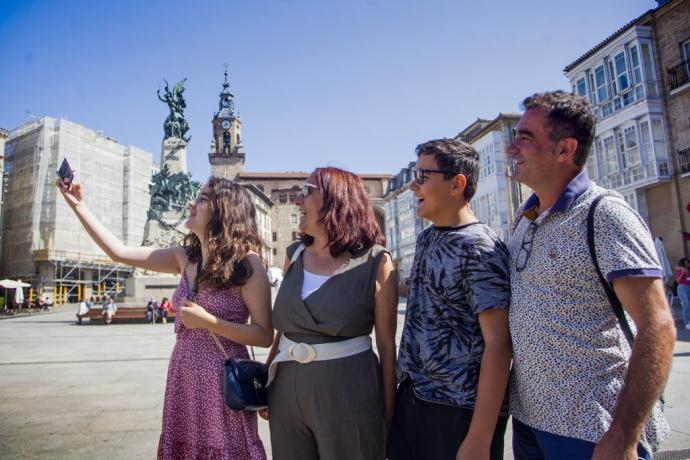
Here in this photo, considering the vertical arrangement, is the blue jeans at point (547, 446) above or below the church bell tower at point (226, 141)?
below

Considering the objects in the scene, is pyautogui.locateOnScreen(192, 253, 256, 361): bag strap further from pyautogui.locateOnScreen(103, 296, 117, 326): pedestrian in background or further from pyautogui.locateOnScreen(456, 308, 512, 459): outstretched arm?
pyautogui.locateOnScreen(103, 296, 117, 326): pedestrian in background

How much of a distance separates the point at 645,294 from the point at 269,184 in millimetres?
80807

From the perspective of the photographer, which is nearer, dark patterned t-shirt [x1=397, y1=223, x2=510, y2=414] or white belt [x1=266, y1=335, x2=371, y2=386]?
dark patterned t-shirt [x1=397, y1=223, x2=510, y2=414]

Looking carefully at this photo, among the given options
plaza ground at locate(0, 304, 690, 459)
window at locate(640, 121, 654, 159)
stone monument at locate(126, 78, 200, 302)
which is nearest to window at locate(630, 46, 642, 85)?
window at locate(640, 121, 654, 159)

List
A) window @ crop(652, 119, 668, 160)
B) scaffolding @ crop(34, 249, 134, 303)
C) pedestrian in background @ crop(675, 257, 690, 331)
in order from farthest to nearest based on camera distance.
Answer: scaffolding @ crop(34, 249, 134, 303) → window @ crop(652, 119, 668, 160) → pedestrian in background @ crop(675, 257, 690, 331)

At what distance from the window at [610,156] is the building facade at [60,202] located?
36.7m

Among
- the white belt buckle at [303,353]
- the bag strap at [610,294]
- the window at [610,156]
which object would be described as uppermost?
the window at [610,156]

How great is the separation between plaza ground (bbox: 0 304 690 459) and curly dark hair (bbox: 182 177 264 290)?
206cm

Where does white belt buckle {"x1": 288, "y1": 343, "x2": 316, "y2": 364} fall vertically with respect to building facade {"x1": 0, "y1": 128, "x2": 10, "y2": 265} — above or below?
below

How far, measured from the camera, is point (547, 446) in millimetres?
1647

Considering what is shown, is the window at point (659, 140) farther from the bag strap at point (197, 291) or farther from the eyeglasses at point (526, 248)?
the bag strap at point (197, 291)

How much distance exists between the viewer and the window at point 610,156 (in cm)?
2334

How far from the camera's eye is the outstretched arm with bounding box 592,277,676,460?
4.40ft

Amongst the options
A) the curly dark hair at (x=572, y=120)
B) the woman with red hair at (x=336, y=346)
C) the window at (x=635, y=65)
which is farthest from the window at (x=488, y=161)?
the curly dark hair at (x=572, y=120)
